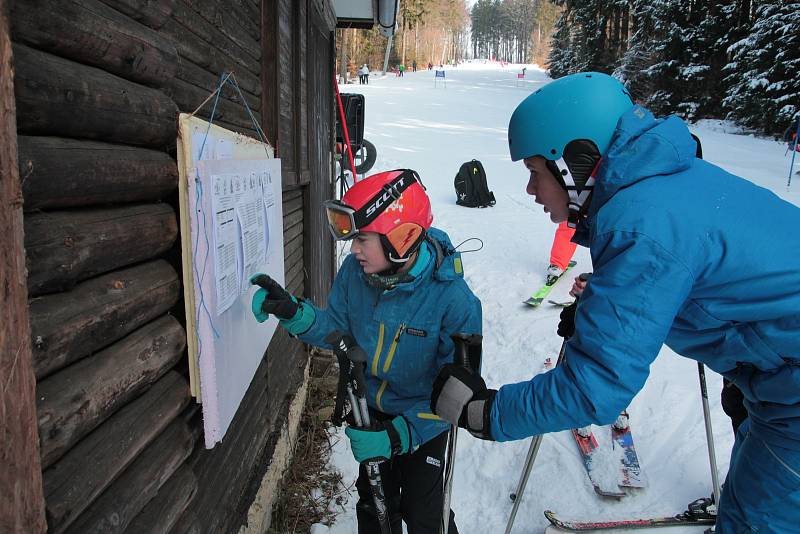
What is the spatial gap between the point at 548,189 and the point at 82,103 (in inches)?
60.4

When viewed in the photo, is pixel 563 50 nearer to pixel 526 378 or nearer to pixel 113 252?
pixel 526 378

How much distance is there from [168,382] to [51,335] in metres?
0.75

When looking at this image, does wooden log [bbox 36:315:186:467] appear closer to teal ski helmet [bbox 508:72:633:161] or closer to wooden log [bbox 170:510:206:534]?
wooden log [bbox 170:510:206:534]

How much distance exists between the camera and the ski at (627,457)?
386 cm

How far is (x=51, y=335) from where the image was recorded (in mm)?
1126

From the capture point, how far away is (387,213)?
2381mm

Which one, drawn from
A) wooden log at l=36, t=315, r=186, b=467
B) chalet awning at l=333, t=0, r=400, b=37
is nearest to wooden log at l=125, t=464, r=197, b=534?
wooden log at l=36, t=315, r=186, b=467

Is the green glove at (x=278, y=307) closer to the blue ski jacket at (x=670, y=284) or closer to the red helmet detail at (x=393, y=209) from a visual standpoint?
the red helmet detail at (x=393, y=209)

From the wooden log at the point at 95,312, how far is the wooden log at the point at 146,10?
0.75m

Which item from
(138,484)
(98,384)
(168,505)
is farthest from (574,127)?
(168,505)

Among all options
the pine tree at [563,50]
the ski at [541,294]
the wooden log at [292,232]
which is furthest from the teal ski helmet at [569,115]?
the pine tree at [563,50]

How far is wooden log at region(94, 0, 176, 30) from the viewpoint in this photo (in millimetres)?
1482

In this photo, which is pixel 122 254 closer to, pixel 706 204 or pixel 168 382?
pixel 168 382

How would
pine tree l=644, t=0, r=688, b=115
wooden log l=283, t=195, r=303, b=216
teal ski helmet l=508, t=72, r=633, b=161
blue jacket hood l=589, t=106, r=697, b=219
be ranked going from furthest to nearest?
pine tree l=644, t=0, r=688, b=115
wooden log l=283, t=195, r=303, b=216
teal ski helmet l=508, t=72, r=633, b=161
blue jacket hood l=589, t=106, r=697, b=219
